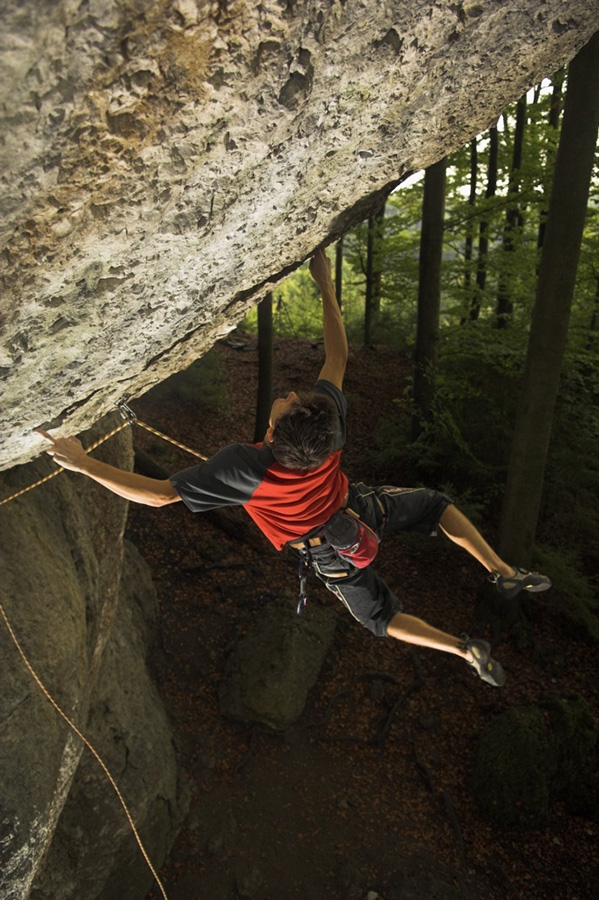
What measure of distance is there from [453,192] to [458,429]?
951 centimetres

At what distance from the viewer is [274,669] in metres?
7.84

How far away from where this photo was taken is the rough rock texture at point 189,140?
182cm

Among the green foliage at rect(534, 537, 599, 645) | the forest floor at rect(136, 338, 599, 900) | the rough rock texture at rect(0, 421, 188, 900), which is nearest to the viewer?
the rough rock texture at rect(0, 421, 188, 900)

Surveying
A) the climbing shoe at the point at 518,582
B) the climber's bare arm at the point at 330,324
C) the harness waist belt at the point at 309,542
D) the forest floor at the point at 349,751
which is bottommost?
the forest floor at the point at 349,751

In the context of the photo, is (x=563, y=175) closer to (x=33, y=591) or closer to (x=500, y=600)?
(x=500, y=600)

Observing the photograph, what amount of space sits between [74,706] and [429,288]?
28.6 ft

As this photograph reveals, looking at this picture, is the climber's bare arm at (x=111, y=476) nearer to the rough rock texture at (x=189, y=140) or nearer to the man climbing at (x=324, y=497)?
the man climbing at (x=324, y=497)

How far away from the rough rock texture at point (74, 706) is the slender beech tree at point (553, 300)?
16.2ft

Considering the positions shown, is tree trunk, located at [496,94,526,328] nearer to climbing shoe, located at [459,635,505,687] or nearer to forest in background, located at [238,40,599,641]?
forest in background, located at [238,40,599,641]

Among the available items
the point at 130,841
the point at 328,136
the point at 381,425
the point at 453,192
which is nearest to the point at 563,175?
the point at 328,136

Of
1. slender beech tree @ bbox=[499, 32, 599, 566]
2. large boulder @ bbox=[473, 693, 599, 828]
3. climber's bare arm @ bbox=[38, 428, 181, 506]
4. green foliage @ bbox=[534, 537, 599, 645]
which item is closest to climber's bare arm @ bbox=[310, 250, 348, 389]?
climber's bare arm @ bbox=[38, 428, 181, 506]

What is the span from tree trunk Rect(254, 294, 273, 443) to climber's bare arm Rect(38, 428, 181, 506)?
7339 mm

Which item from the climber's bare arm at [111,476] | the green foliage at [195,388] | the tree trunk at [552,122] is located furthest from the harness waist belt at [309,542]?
the green foliage at [195,388]

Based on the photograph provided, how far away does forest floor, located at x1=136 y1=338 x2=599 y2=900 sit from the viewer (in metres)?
6.52
